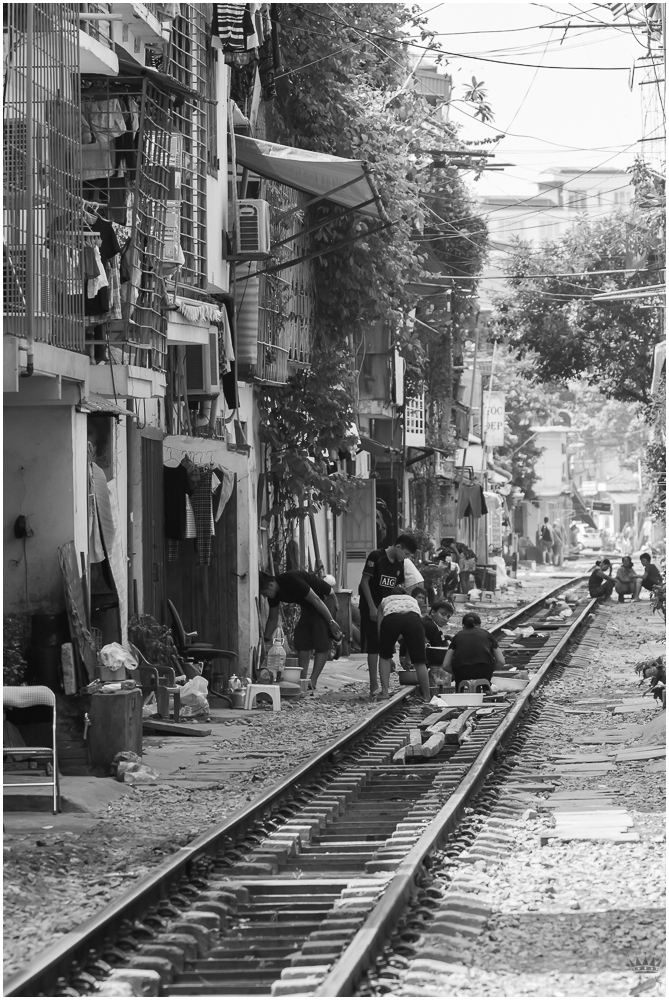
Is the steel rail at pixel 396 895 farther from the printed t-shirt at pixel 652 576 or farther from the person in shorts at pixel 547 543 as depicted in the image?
the person in shorts at pixel 547 543

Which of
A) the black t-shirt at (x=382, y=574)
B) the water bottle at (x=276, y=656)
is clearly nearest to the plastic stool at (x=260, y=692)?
the black t-shirt at (x=382, y=574)

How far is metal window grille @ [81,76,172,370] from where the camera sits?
47.0 feet

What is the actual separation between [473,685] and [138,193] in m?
7.36

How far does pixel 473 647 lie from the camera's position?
17.7 m

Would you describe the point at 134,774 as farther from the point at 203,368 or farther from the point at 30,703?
the point at 203,368

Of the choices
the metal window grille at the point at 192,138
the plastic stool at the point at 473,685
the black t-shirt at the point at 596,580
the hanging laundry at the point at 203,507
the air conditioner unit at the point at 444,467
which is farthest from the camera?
the air conditioner unit at the point at 444,467

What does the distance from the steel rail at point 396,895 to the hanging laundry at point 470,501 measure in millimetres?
36829

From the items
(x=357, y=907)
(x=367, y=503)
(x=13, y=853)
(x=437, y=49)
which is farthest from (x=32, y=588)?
(x=367, y=503)

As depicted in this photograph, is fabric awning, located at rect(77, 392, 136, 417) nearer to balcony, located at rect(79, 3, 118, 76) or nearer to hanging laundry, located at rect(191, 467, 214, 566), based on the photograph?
hanging laundry, located at rect(191, 467, 214, 566)

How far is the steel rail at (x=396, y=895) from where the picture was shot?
6.45 metres

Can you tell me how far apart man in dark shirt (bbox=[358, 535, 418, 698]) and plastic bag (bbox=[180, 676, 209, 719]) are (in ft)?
8.89

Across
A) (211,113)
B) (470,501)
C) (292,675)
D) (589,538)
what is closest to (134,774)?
(292,675)

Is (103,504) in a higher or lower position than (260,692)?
higher

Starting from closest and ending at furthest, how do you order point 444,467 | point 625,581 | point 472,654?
point 472,654, point 625,581, point 444,467
